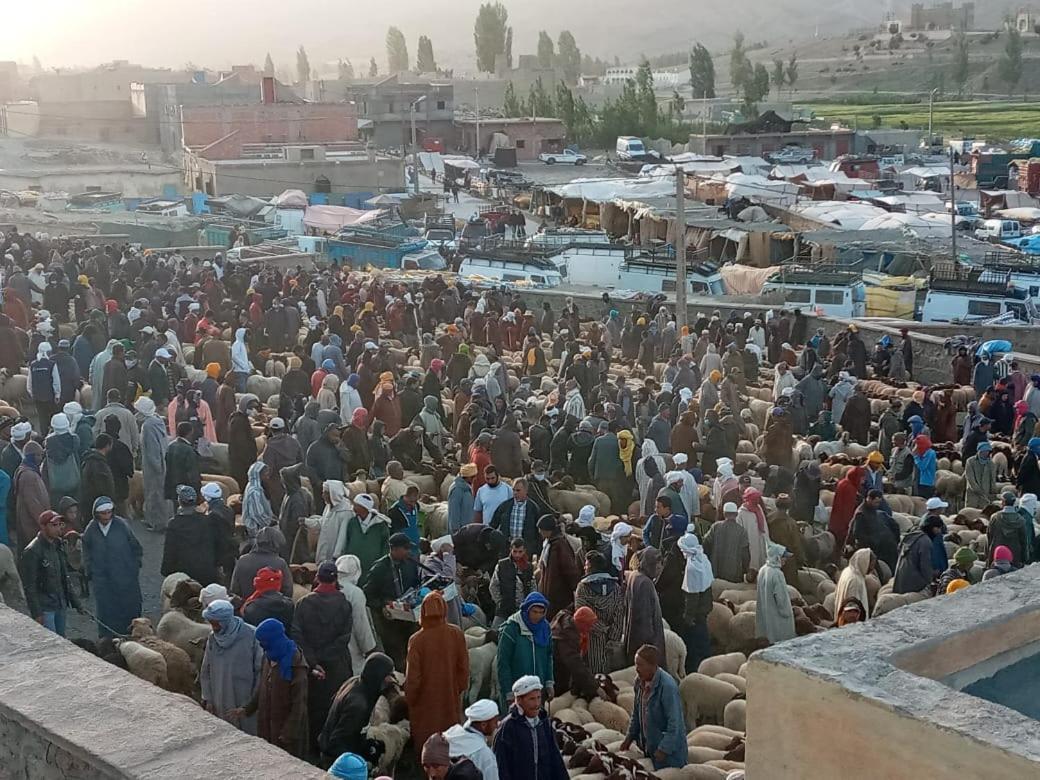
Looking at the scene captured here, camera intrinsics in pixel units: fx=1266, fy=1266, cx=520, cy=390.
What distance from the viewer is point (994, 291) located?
70.8 ft

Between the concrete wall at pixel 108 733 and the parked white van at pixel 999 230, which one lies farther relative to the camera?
the parked white van at pixel 999 230

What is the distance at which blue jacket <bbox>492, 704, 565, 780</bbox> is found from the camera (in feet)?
16.4

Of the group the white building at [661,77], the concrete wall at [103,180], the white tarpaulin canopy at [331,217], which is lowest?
the white tarpaulin canopy at [331,217]

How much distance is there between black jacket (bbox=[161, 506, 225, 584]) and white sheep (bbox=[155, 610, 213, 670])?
0.60 m

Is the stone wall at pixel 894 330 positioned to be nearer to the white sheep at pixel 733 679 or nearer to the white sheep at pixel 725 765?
the white sheep at pixel 733 679

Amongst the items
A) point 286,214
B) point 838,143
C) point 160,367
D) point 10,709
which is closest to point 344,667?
point 10,709

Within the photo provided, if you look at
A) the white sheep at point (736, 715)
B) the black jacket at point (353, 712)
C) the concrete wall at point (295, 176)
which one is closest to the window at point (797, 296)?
the white sheep at point (736, 715)

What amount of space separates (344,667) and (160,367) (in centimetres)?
650

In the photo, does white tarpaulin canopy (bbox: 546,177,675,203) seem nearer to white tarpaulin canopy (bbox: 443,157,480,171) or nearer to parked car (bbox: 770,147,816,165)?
white tarpaulin canopy (bbox: 443,157,480,171)

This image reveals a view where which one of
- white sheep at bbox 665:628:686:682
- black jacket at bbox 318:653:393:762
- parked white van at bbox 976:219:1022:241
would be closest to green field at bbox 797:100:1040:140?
parked white van at bbox 976:219:1022:241

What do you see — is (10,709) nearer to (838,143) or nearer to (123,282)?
(123,282)

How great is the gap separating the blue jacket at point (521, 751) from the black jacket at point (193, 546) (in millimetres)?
3494

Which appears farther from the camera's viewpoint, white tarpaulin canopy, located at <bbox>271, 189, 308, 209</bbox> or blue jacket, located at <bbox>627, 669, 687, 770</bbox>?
white tarpaulin canopy, located at <bbox>271, 189, 308, 209</bbox>

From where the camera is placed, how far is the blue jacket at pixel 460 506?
9086 millimetres
